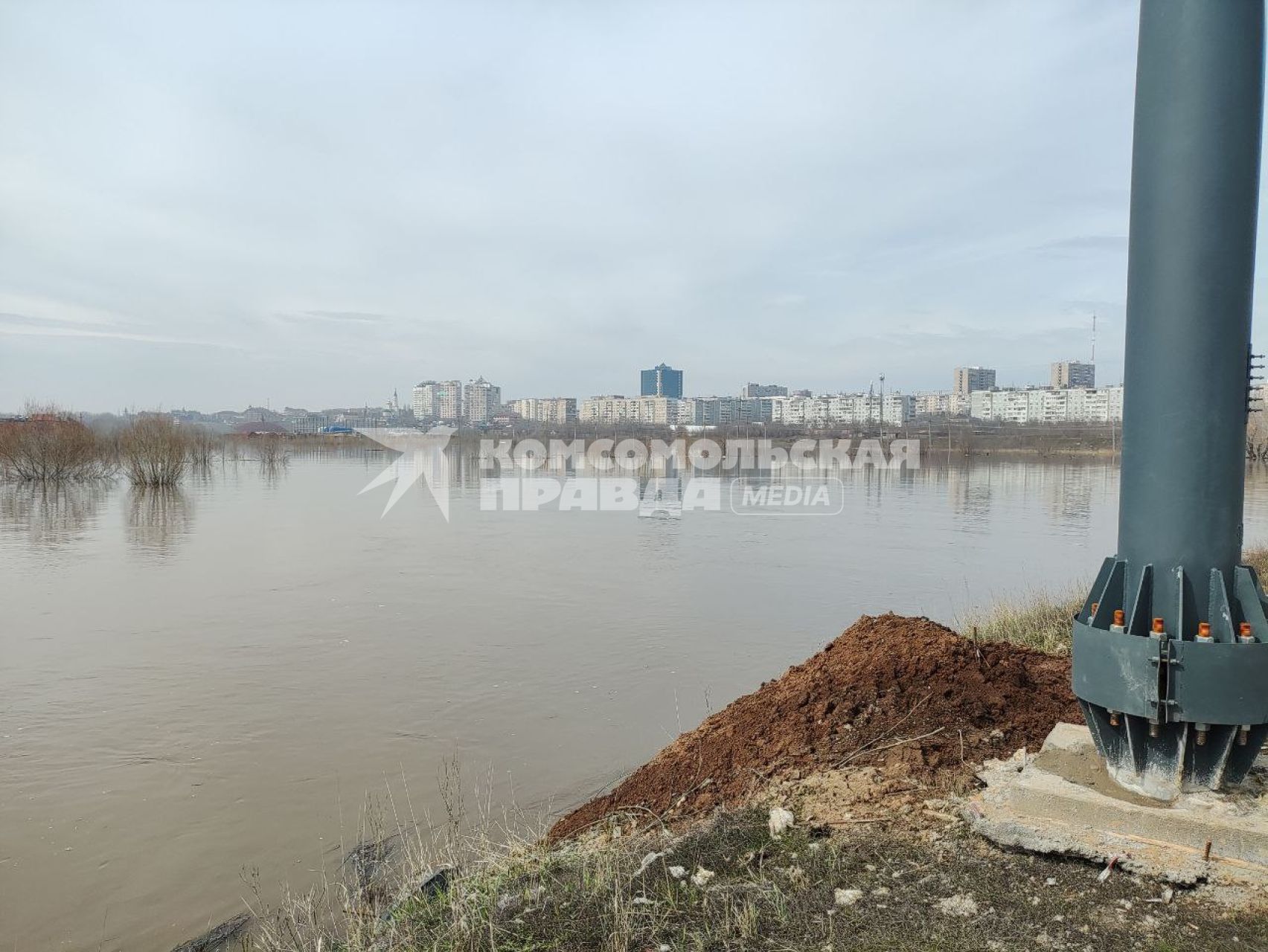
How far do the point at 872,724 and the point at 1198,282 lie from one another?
3.00m

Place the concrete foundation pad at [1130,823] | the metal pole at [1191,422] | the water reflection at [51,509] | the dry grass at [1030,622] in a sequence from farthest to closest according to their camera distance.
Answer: the water reflection at [51,509]
the dry grass at [1030,622]
the metal pole at [1191,422]
the concrete foundation pad at [1130,823]

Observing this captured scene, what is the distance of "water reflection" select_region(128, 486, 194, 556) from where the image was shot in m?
20.0

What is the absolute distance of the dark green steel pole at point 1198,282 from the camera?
366cm

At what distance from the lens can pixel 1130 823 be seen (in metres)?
3.56

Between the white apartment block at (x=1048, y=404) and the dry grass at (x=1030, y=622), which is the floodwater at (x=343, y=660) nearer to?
the dry grass at (x=1030, y=622)

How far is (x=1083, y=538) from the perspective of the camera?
2083cm

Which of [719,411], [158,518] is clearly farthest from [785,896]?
[719,411]

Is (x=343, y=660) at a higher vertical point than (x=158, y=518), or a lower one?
higher

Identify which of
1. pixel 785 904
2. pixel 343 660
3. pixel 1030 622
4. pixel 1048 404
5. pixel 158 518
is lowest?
pixel 158 518

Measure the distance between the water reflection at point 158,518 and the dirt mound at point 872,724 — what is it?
16.4 metres

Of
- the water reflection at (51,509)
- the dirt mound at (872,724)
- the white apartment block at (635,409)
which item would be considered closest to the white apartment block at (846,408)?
the white apartment block at (635,409)

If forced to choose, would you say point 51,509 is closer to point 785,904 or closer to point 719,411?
point 785,904

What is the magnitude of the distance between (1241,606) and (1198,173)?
1878 millimetres

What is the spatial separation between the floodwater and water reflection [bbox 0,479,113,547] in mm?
264
